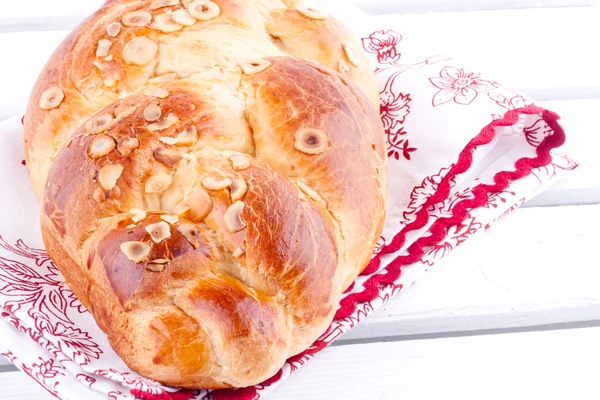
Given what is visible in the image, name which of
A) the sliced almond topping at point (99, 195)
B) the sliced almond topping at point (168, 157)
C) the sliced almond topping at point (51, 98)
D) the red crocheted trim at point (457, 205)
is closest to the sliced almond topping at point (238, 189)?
the sliced almond topping at point (168, 157)

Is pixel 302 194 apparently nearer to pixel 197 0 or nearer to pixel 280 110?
pixel 280 110

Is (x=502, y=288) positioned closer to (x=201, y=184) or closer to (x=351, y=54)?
(x=351, y=54)

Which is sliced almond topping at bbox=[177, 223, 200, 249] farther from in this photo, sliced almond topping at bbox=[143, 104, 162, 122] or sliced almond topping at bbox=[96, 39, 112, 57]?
sliced almond topping at bbox=[96, 39, 112, 57]

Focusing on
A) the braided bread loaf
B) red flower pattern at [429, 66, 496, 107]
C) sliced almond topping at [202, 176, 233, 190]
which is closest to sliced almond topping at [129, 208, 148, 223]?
the braided bread loaf

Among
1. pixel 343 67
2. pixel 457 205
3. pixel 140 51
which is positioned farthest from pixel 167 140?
pixel 457 205

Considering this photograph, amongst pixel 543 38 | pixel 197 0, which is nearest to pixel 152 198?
pixel 197 0

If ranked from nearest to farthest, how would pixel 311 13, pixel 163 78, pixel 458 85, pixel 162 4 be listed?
pixel 163 78 → pixel 162 4 → pixel 311 13 → pixel 458 85

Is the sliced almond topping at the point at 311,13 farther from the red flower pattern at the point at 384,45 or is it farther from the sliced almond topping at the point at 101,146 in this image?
the sliced almond topping at the point at 101,146

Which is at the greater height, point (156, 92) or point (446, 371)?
point (156, 92)
